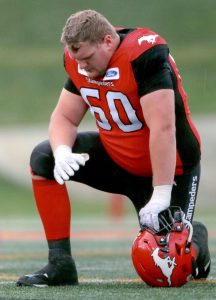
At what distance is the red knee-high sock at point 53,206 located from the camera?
5777 mm

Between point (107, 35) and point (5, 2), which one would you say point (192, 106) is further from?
point (107, 35)

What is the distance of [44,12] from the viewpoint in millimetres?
37188

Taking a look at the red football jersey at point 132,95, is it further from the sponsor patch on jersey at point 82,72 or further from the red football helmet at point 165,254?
the red football helmet at point 165,254

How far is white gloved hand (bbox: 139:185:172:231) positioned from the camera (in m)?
5.39

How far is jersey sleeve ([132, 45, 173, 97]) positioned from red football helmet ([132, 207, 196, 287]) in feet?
1.95

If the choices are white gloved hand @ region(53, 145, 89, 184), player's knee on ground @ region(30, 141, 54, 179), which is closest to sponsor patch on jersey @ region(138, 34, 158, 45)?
white gloved hand @ region(53, 145, 89, 184)

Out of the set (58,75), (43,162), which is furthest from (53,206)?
(58,75)

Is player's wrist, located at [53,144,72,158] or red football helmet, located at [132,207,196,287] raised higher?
player's wrist, located at [53,144,72,158]

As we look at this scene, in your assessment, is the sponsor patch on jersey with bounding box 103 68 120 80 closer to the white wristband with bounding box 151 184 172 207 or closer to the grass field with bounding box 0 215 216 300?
the white wristband with bounding box 151 184 172 207

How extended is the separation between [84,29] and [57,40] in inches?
1184

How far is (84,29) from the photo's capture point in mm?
5336

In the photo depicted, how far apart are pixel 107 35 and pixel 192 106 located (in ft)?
79.3

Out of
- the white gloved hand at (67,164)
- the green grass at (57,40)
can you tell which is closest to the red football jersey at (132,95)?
the white gloved hand at (67,164)

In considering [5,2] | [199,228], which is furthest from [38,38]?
[199,228]
